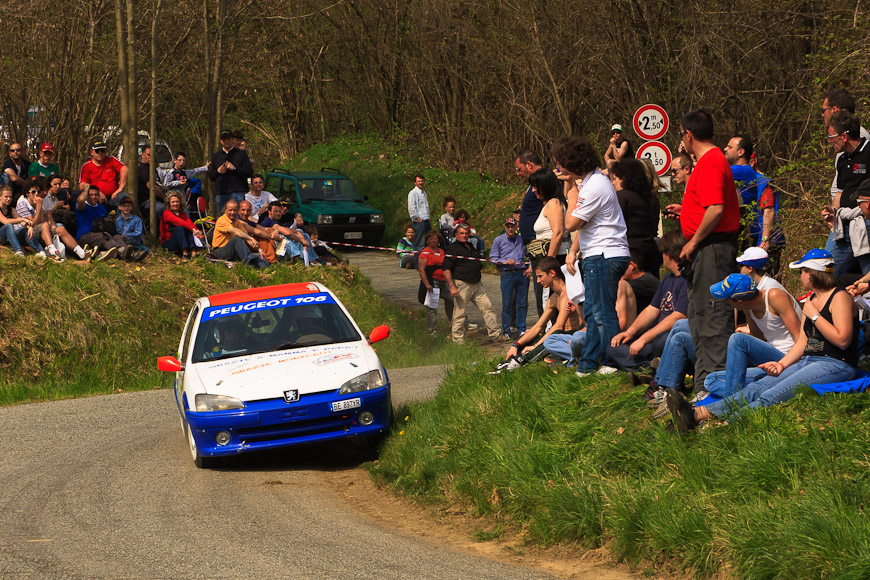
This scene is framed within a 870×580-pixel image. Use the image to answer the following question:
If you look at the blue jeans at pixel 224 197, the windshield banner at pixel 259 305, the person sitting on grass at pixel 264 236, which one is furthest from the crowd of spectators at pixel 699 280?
the blue jeans at pixel 224 197

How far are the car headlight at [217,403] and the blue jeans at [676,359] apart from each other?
153 inches

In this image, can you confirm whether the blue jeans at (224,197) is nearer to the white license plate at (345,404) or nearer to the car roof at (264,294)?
the car roof at (264,294)

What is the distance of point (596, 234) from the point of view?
939 centimetres

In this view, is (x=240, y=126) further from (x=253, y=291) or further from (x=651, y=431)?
(x=651, y=431)

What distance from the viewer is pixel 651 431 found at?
786cm

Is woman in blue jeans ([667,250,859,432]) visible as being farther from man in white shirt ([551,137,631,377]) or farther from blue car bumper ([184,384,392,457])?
blue car bumper ([184,384,392,457])

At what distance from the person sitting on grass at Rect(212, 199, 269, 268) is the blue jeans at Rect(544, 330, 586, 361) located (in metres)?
10.6

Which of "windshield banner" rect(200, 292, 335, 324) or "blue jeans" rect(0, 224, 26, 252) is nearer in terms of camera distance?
"windshield banner" rect(200, 292, 335, 324)

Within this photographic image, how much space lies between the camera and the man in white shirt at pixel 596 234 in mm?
9281

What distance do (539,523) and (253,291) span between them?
5682mm

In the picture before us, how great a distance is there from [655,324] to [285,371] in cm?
348

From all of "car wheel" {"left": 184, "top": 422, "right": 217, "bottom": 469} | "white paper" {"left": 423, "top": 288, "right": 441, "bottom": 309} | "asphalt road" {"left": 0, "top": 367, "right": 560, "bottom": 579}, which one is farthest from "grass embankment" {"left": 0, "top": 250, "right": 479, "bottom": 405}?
"car wheel" {"left": 184, "top": 422, "right": 217, "bottom": 469}

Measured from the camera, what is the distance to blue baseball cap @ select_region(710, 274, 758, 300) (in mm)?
7699

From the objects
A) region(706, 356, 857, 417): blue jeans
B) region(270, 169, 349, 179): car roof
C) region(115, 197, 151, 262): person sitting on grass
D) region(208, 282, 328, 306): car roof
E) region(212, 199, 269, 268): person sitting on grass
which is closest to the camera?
region(706, 356, 857, 417): blue jeans
